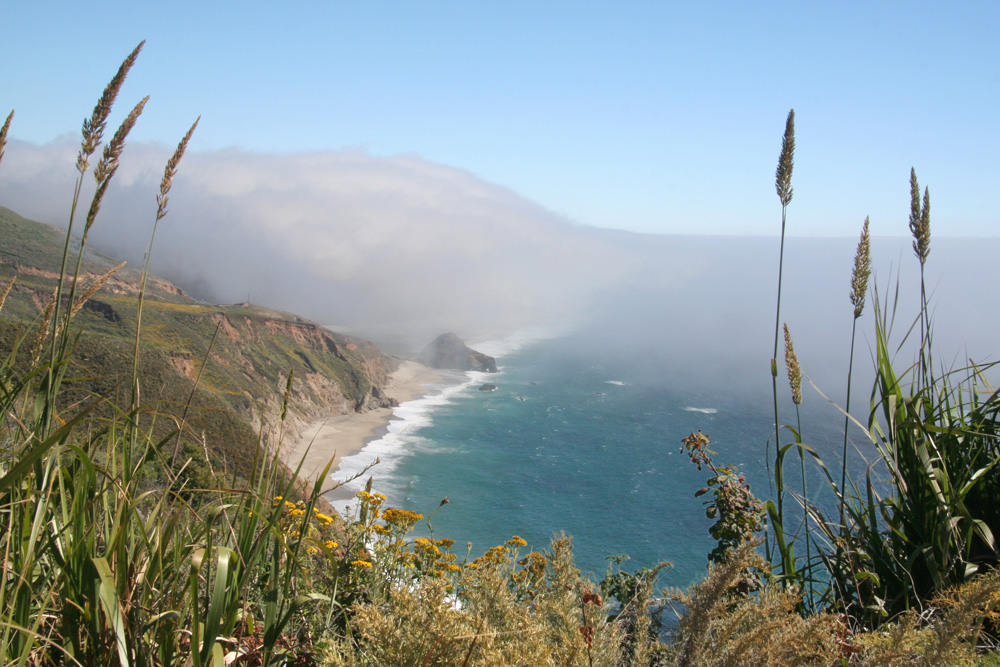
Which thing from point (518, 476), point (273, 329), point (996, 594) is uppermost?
point (996, 594)

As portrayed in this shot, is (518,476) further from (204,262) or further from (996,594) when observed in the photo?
(204,262)

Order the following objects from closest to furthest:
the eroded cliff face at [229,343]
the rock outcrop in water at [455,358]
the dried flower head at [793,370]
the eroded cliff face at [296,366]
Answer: the dried flower head at [793,370], the eroded cliff face at [229,343], the eroded cliff face at [296,366], the rock outcrop in water at [455,358]

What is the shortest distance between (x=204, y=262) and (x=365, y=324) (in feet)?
116

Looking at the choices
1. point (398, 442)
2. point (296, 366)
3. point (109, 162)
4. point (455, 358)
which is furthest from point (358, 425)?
point (109, 162)

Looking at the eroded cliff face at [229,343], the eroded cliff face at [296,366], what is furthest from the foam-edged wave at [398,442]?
the eroded cliff face at [229,343]

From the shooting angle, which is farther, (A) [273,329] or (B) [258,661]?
(A) [273,329]

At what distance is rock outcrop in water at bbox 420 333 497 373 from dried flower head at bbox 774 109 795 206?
80.6 metres

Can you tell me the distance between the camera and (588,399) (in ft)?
216

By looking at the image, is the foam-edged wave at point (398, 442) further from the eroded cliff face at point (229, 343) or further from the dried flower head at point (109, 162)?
the dried flower head at point (109, 162)

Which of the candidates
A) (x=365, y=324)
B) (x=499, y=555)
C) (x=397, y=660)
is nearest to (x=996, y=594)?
(x=397, y=660)

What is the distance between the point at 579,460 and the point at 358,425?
17815 mm

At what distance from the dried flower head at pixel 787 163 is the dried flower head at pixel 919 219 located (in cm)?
47

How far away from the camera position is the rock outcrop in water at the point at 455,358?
277ft

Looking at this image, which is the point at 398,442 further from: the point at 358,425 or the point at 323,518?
the point at 323,518
